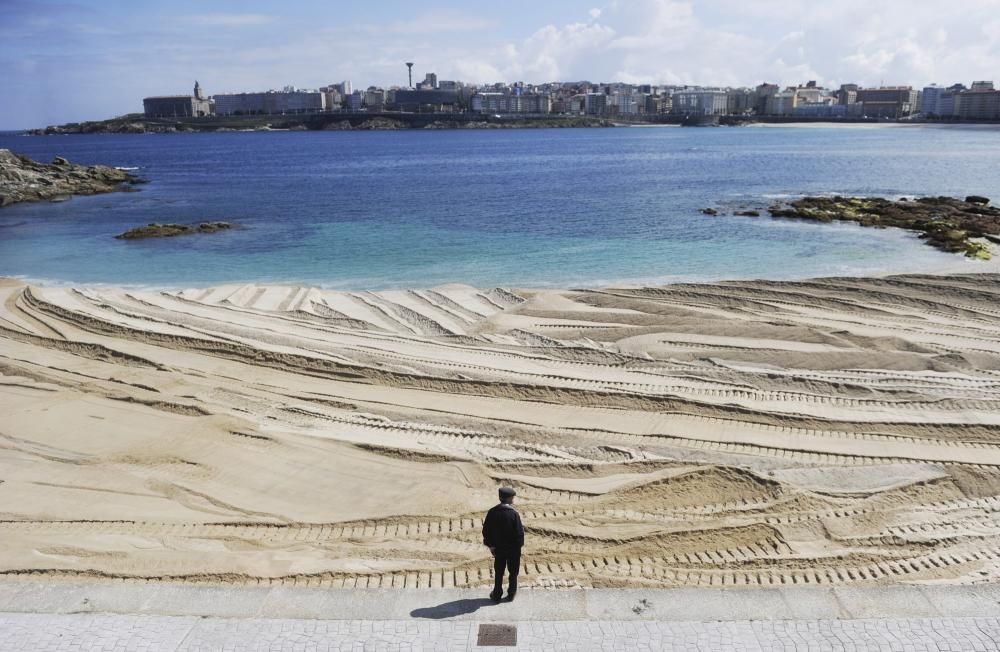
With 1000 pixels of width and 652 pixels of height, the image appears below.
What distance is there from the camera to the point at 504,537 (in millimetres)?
6473

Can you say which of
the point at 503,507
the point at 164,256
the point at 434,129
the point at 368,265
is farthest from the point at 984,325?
the point at 434,129

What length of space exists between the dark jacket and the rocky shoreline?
24.0m

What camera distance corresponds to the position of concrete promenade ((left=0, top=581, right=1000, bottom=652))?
5797 mm

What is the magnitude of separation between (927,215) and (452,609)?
33.9m

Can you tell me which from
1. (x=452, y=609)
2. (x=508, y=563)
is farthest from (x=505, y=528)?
(x=452, y=609)

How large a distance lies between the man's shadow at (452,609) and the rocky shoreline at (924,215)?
24.3 m

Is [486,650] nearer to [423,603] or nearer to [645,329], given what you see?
[423,603]

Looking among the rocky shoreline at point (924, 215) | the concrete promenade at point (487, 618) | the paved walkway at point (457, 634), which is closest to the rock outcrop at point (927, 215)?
the rocky shoreline at point (924, 215)

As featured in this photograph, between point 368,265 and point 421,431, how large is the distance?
14635 millimetres

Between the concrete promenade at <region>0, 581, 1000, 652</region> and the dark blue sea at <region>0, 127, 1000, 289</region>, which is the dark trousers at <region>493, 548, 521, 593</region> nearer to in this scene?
the concrete promenade at <region>0, 581, 1000, 652</region>

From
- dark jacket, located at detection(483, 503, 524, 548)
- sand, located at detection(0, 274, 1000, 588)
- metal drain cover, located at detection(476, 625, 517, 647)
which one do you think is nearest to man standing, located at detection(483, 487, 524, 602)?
dark jacket, located at detection(483, 503, 524, 548)

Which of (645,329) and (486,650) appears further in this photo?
(645,329)

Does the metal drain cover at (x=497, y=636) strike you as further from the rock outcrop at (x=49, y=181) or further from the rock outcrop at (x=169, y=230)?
the rock outcrop at (x=49, y=181)

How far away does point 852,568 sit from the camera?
7.62 metres
